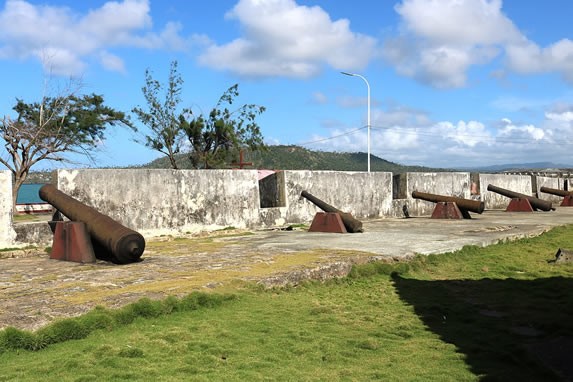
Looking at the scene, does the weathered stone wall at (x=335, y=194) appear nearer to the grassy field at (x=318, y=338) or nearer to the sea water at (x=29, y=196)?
the sea water at (x=29, y=196)

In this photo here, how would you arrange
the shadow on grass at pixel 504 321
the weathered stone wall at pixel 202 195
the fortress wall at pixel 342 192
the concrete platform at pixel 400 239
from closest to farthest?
the shadow on grass at pixel 504 321
the concrete platform at pixel 400 239
the weathered stone wall at pixel 202 195
the fortress wall at pixel 342 192

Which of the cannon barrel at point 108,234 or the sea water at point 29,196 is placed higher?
the sea water at point 29,196

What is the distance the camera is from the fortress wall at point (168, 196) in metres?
9.60

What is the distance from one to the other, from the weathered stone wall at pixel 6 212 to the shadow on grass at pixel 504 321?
18.5 feet

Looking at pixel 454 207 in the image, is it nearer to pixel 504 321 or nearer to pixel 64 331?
pixel 504 321

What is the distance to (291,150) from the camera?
4318 inches

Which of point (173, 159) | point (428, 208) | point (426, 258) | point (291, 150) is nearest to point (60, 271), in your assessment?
point (426, 258)

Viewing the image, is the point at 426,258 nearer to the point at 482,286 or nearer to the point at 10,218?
the point at 482,286

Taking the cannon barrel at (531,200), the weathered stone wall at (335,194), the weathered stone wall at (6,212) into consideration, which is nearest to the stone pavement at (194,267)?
the weathered stone wall at (6,212)

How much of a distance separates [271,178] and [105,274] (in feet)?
25.4

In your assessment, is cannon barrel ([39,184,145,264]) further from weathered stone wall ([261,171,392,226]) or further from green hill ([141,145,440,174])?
Answer: green hill ([141,145,440,174])

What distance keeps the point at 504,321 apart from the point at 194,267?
3.38m

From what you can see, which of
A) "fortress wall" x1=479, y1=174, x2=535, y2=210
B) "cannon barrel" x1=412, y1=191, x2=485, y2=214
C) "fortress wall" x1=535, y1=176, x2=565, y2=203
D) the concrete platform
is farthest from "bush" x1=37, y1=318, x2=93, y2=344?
"fortress wall" x1=535, y1=176, x2=565, y2=203

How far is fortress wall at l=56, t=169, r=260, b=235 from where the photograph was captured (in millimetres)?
9602
